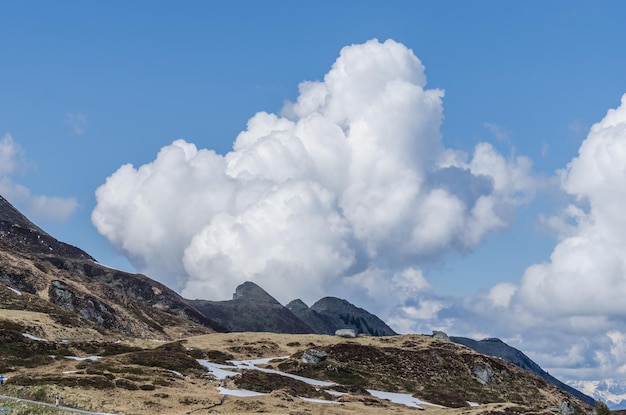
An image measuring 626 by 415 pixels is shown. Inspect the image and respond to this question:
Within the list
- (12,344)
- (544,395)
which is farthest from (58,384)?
(544,395)

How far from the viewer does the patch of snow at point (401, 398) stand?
3512 inches

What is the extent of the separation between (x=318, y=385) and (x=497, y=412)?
33.6m

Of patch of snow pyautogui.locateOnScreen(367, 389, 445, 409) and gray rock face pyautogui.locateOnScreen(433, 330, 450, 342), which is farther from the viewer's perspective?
gray rock face pyautogui.locateOnScreen(433, 330, 450, 342)

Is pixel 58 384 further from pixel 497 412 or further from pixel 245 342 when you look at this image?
pixel 245 342

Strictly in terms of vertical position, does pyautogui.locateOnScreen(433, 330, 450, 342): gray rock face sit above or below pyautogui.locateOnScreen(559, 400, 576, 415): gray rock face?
above

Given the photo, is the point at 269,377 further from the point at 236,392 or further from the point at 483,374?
the point at 483,374

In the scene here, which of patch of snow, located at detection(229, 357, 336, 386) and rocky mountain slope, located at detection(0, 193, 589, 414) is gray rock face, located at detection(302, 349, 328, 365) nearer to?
rocky mountain slope, located at detection(0, 193, 589, 414)

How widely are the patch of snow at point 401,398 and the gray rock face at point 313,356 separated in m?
12.9

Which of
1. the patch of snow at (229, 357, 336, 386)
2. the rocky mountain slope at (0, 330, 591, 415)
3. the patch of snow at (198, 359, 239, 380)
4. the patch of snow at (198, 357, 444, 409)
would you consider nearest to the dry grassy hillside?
the rocky mountain slope at (0, 330, 591, 415)

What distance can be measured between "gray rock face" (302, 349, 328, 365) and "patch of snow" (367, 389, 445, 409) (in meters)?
12.9

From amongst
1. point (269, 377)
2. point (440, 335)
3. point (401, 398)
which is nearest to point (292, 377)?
point (269, 377)

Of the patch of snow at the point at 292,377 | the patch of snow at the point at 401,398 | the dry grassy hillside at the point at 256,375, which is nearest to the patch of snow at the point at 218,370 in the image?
the patch of snow at the point at 292,377

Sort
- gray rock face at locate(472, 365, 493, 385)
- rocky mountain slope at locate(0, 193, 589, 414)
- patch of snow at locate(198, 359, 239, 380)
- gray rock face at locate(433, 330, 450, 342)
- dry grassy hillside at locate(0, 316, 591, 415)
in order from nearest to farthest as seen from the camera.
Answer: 1. dry grassy hillside at locate(0, 316, 591, 415)
2. rocky mountain slope at locate(0, 193, 589, 414)
3. patch of snow at locate(198, 359, 239, 380)
4. gray rock face at locate(472, 365, 493, 385)
5. gray rock face at locate(433, 330, 450, 342)

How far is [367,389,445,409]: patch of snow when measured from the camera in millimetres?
89206
